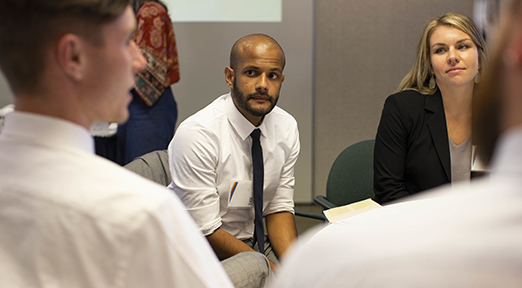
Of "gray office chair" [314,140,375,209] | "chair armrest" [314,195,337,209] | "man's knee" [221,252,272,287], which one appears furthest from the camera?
"gray office chair" [314,140,375,209]

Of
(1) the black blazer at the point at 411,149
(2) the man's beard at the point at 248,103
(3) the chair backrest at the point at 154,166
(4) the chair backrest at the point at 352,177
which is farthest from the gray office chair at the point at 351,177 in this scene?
(3) the chair backrest at the point at 154,166

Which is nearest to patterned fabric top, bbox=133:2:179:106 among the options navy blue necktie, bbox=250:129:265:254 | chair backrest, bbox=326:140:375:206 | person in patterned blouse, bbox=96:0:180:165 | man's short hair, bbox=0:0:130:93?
person in patterned blouse, bbox=96:0:180:165

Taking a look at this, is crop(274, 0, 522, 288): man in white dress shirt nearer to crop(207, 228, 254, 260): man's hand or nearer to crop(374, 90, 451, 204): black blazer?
crop(207, 228, 254, 260): man's hand

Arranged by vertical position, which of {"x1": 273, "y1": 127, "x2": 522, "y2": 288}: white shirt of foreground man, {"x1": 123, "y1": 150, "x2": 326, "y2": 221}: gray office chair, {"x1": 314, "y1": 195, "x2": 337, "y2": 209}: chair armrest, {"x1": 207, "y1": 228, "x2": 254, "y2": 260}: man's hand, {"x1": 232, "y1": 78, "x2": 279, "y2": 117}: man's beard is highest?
{"x1": 273, "y1": 127, "x2": 522, "y2": 288}: white shirt of foreground man

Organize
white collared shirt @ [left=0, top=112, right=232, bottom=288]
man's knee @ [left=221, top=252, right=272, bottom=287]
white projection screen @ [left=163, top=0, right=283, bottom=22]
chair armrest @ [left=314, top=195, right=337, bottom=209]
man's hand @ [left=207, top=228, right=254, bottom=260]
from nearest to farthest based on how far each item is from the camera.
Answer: white collared shirt @ [left=0, top=112, right=232, bottom=288]
man's knee @ [left=221, top=252, right=272, bottom=287]
man's hand @ [left=207, top=228, right=254, bottom=260]
chair armrest @ [left=314, top=195, right=337, bottom=209]
white projection screen @ [left=163, top=0, right=283, bottom=22]

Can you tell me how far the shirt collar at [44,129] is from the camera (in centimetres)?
59

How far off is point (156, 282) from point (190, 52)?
342 centimetres

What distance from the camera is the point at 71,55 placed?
584 mm

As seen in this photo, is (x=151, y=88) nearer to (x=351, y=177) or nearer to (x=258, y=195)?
(x=258, y=195)

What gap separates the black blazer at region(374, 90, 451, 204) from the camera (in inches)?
72.8

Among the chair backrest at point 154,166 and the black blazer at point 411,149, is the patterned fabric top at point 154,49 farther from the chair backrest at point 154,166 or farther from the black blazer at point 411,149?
the black blazer at point 411,149

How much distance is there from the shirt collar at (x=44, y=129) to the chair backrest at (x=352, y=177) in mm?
1647

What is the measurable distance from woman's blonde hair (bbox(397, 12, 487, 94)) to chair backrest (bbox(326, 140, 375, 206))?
0.40m

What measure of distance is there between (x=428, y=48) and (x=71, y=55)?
178cm
